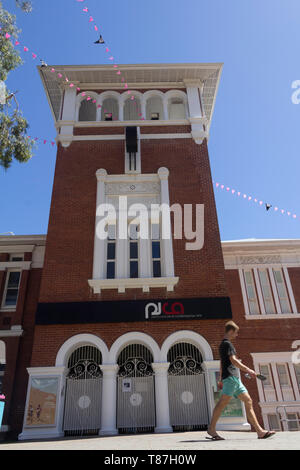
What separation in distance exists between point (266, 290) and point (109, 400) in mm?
8898

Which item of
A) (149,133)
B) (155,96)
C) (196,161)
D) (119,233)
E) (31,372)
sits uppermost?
(155,96)

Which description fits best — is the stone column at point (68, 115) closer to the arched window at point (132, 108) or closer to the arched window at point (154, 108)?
the arched window at point (132, 108)

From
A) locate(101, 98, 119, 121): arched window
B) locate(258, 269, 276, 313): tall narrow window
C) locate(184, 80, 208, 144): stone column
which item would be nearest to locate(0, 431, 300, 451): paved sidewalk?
locate(258, 269, 276, 313): tall narrow window

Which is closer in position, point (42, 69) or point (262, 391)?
point (262, 391)

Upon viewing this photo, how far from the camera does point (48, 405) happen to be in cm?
923

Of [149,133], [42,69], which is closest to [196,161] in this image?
[149,133]

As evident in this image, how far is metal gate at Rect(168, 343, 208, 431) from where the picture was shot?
9.40 m

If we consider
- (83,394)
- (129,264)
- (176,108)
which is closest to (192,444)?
(83,394)

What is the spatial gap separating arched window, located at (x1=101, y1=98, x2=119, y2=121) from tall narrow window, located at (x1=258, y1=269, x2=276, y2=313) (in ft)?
32.2

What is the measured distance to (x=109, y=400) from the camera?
9.40m

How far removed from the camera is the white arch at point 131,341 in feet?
32.2

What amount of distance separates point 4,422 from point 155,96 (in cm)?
1420

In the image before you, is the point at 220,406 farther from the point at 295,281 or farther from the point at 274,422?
the point at 295,281
